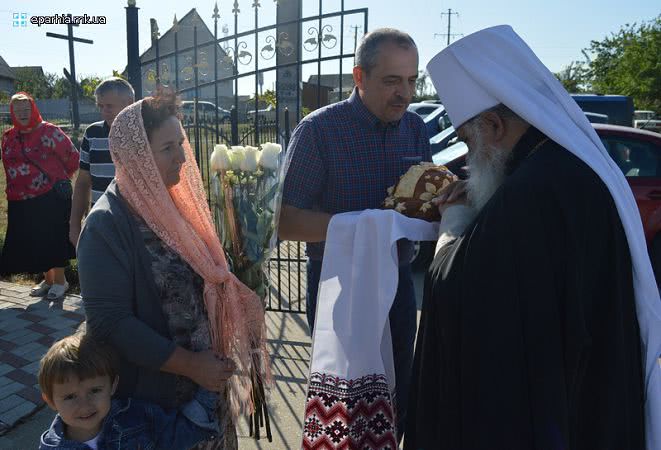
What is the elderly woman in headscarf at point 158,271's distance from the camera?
176 cm

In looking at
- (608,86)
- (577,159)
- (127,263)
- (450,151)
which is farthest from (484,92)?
(608,86)

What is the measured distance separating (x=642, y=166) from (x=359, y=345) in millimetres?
5426

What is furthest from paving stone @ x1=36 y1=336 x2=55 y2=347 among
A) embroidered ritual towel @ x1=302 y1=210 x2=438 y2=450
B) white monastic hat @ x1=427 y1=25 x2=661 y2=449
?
white monastic hat @ x1=427 y1=25 x2=661 y2=449

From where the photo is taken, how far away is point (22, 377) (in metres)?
3.83

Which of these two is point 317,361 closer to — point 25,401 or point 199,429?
point 199,429

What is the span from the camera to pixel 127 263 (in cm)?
177

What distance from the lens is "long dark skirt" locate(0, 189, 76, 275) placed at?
A: 208 inches

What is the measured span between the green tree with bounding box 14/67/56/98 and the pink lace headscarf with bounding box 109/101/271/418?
152 ft

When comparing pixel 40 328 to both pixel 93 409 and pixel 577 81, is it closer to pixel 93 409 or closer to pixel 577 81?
pixel 93 409

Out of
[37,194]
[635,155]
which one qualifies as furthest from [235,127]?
[635,155]

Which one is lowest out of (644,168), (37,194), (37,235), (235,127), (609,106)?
(37,235)

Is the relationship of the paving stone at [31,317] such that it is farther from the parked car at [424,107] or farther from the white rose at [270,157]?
the parked car at [424,107]

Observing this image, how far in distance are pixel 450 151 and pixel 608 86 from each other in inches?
863

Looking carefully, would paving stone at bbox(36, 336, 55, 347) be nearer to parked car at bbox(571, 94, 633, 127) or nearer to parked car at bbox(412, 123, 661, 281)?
parked car at bbox(412, 123, 661, 281)
